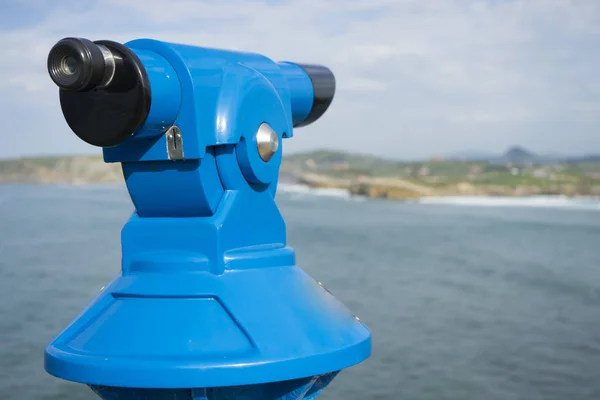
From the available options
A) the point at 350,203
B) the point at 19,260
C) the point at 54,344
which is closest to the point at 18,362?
the point at 19,260

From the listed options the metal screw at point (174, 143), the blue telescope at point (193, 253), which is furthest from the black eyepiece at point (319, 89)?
the metal screw at point (174, 143)

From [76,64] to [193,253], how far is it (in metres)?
0.34

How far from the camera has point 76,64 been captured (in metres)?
1.06

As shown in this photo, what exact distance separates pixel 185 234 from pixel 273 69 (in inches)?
14.4

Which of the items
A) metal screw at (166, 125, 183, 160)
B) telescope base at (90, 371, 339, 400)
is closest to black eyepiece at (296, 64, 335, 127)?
metal screw at (166, 125, 183, 160)

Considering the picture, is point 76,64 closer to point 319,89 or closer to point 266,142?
point 266,142

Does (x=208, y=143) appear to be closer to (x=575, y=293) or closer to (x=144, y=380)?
(x=144, y=380)

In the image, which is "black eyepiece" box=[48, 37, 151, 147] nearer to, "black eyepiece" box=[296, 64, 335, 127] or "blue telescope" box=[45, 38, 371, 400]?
"blue telescope" box=[45, 38, 371, 400]

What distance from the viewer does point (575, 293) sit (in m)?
5.46

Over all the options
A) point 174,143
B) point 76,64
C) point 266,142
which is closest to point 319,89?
point 266,142

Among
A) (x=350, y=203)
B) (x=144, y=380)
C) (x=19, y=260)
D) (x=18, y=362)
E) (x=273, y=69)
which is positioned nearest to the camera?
(x=144, y=380)

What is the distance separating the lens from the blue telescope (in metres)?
1.13

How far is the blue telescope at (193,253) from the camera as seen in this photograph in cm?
113

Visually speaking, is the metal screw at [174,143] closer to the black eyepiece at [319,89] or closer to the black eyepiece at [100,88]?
the black eyepiece at [100,88]
